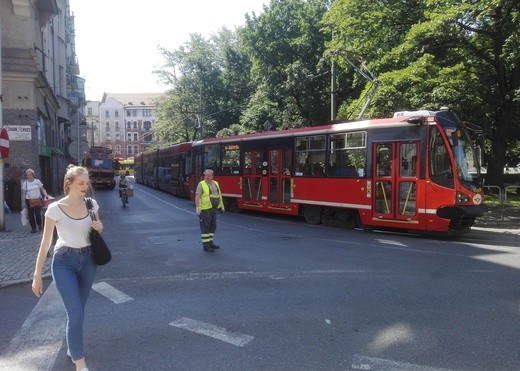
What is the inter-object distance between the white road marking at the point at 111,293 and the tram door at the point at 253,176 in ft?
36.3

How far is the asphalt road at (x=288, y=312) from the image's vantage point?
14.6 ft

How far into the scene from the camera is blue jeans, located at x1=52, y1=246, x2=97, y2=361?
4094 mm

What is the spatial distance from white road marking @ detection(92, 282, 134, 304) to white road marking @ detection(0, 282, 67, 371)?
638 millimetres

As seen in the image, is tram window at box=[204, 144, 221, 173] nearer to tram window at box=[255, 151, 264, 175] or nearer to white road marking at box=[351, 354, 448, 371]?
tram window at box=[255, 151, 264, 175]

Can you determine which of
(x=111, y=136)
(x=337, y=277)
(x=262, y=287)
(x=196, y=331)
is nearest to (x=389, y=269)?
(x=337, y=277)

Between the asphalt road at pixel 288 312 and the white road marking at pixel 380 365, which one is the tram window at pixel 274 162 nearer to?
the asphalt road at pixel 288 312

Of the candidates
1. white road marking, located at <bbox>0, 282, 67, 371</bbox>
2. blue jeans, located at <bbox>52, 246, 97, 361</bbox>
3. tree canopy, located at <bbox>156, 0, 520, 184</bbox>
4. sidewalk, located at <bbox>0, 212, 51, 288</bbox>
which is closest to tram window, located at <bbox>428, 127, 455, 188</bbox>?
tree canopy, located at <bbox>156, 0, 520, 184</bbox>

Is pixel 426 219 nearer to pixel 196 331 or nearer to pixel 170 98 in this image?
pixel 196 331

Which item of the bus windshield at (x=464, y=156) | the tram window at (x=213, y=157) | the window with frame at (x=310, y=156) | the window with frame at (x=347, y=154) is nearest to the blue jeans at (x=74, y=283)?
the bus windshield at (x=464, y=156)

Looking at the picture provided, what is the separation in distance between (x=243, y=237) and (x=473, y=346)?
8109 mm

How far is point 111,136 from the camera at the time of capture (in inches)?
4833

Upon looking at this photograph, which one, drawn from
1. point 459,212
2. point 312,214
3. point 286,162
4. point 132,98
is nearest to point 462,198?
point 459,212

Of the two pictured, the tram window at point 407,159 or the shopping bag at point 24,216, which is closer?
the shopping bag at point 24,216

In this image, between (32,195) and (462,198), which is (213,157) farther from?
(462,198)
